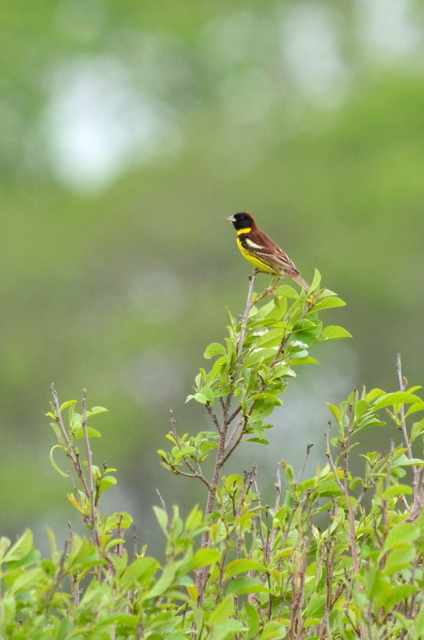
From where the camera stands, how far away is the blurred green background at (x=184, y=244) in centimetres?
2045

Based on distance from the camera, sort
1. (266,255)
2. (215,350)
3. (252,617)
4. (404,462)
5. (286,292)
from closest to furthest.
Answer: (252,617)
(404,462)
(215,350)
(286,292)
(266,255)

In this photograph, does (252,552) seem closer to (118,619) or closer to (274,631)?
(274,631)

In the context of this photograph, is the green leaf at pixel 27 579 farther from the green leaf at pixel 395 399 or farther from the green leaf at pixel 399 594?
the green leaf at pixel 395 399

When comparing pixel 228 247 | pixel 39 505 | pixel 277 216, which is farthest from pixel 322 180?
pixel 39 505

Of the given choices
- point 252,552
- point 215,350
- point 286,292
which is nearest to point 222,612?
point 252,552

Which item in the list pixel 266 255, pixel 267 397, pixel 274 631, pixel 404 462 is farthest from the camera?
pixel 266 255

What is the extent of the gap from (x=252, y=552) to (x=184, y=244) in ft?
66.2

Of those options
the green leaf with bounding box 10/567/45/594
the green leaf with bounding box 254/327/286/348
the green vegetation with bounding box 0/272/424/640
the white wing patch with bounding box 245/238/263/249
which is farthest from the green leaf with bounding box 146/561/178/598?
the white wing patch with bounding box 245/238/263/249

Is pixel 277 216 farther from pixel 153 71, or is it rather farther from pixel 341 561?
pixel 341 561

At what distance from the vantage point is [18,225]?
2797cm

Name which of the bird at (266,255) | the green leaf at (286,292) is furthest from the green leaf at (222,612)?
the bird at (266,255)

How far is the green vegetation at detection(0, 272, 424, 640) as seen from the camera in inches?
92.0

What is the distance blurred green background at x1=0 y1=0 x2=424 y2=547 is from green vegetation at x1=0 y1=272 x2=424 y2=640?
42.5 feet

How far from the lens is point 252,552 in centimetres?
318
